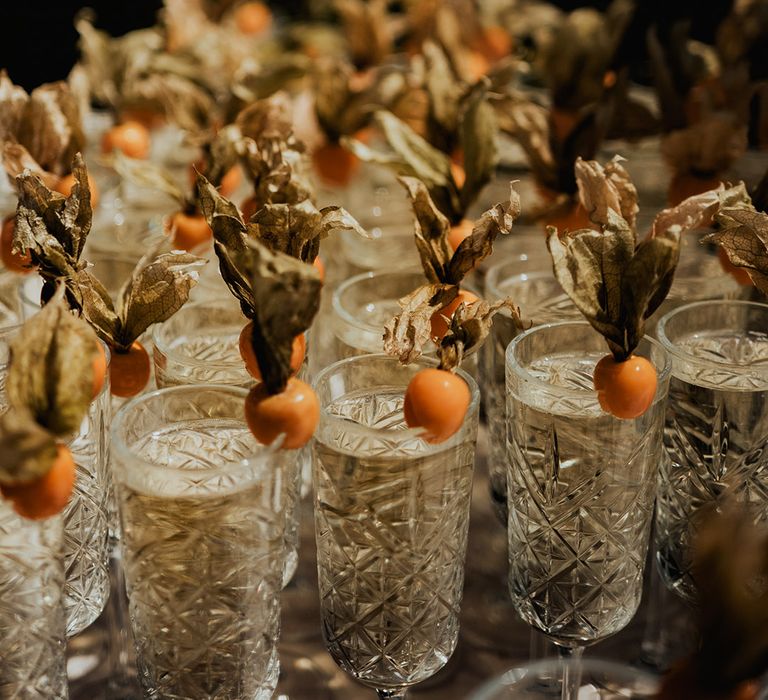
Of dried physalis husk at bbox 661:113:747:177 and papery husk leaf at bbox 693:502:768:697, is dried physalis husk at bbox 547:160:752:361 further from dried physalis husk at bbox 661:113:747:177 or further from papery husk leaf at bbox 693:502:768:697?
dried physalis husk at bbox 661:113:747:177

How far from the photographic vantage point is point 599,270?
2.73 feet

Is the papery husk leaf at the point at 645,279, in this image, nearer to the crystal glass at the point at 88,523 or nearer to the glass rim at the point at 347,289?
the glass rim at the point at 347,289

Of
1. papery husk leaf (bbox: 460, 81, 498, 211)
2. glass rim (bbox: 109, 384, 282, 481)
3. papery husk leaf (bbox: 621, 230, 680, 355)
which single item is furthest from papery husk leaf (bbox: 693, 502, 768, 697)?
papery husk leaf (bbox: 460, 81, 498, 211)

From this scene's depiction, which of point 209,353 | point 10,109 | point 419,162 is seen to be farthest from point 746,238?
point 10,109

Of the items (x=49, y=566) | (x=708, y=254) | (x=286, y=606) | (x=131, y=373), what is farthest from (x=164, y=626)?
(x=708, y=254)

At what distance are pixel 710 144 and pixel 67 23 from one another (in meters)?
1.42

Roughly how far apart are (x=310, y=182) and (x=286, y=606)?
1.50 ft

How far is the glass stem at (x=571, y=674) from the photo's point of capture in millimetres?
971

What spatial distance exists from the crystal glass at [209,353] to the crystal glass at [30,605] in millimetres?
207

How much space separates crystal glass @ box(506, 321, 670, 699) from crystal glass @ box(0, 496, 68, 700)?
0.38 m

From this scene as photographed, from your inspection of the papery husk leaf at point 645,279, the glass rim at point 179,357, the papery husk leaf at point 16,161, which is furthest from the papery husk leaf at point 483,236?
the papery husk leaf at point 16,161

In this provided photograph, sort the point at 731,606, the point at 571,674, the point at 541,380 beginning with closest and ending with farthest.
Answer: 1. the point at 731,606
2. the point at 541,380
3. the point at 571,674

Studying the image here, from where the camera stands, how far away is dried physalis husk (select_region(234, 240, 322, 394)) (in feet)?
2.43

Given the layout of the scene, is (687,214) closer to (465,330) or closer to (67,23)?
(465,330)
